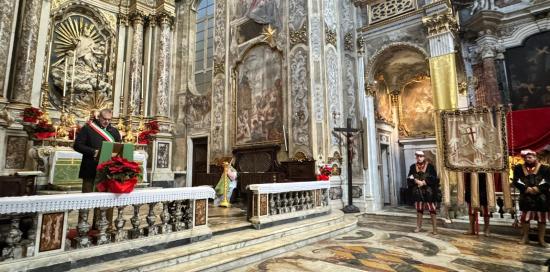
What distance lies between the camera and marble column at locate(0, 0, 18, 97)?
25.6 feet

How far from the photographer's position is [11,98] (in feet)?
26.6

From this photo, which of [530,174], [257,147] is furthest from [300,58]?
[530,174]

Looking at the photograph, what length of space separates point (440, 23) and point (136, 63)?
1011 cm

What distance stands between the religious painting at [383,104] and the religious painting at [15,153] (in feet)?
33.7

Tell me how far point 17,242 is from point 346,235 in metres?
4.78

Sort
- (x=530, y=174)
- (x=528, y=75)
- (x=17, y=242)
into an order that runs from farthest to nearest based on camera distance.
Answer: (x=528, y=75) → (x=530, y=174) → (x=17, y=242)

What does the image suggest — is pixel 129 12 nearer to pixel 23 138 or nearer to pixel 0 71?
pixel 0 71

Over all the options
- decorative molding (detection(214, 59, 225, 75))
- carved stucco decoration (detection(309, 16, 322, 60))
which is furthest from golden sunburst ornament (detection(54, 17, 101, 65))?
carved stucco decoration (detection(309, 16, 322, 60))

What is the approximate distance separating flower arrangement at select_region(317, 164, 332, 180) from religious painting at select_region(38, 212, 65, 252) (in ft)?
17.5

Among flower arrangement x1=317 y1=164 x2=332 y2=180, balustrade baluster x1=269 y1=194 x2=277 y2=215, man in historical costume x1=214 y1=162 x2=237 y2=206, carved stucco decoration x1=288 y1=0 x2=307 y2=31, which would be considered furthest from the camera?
carved stucco decoration x1=288 y1=0 x2=307 y2=31

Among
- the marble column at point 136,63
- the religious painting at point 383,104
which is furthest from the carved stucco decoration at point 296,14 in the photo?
the marble column at point 136,63

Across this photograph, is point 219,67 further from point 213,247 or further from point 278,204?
point 213,247

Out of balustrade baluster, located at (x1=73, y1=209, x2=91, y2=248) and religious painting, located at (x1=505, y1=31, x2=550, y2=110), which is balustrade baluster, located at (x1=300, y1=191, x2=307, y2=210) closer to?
balustrade baluster, located at (x1=73, y1=209, x2=91, y2=248)

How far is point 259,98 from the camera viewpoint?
30.2 ft
